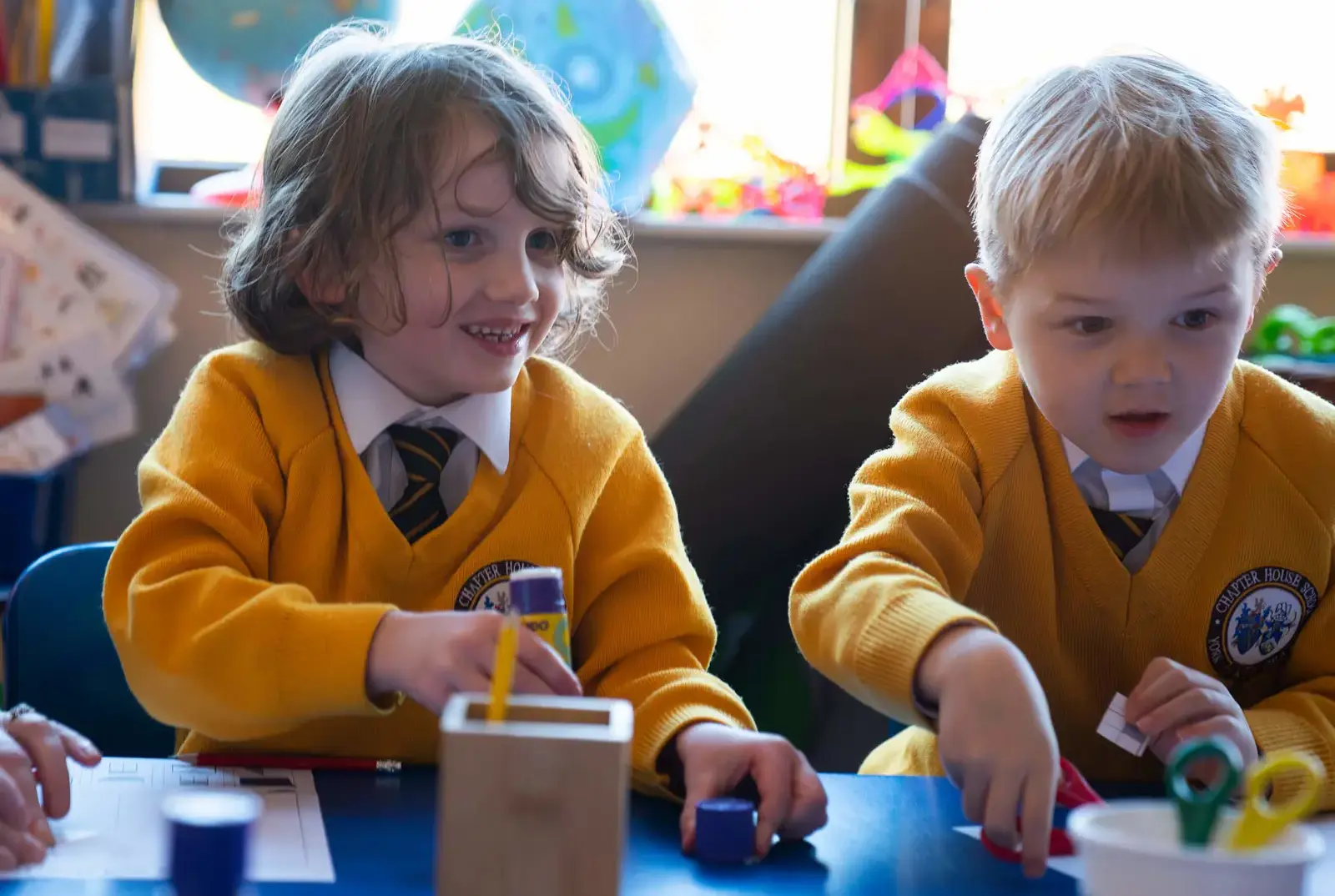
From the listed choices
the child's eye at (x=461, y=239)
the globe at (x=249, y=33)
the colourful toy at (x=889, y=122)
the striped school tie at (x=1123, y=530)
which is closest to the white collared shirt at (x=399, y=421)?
the child's eye at (x=461, y=239)

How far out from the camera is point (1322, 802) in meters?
0.93

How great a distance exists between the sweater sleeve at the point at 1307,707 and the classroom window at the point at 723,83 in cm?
157

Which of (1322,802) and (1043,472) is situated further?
(1043,472)

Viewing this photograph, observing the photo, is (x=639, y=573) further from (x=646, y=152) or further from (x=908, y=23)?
(x=908, y=23)

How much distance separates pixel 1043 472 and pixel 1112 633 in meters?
0.13

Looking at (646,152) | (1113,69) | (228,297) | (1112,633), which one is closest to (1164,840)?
(1112,633)

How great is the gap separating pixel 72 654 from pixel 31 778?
43 centimetres

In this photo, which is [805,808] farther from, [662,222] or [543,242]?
[662,222]

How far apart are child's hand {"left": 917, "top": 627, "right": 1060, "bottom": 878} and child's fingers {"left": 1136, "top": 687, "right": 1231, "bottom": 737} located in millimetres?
152

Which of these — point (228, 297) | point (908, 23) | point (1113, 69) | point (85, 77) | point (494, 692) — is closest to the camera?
point (494, 692)

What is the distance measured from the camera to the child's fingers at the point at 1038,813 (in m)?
0.74

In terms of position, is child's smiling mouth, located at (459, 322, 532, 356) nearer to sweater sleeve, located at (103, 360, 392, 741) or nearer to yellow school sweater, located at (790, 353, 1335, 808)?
sweater sleeve, located at (103, 360, 392, 741)

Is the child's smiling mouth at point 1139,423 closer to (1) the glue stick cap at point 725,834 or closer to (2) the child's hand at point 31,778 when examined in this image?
(1) the glue stick cap at point 725,834

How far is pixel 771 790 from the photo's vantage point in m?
0.84
